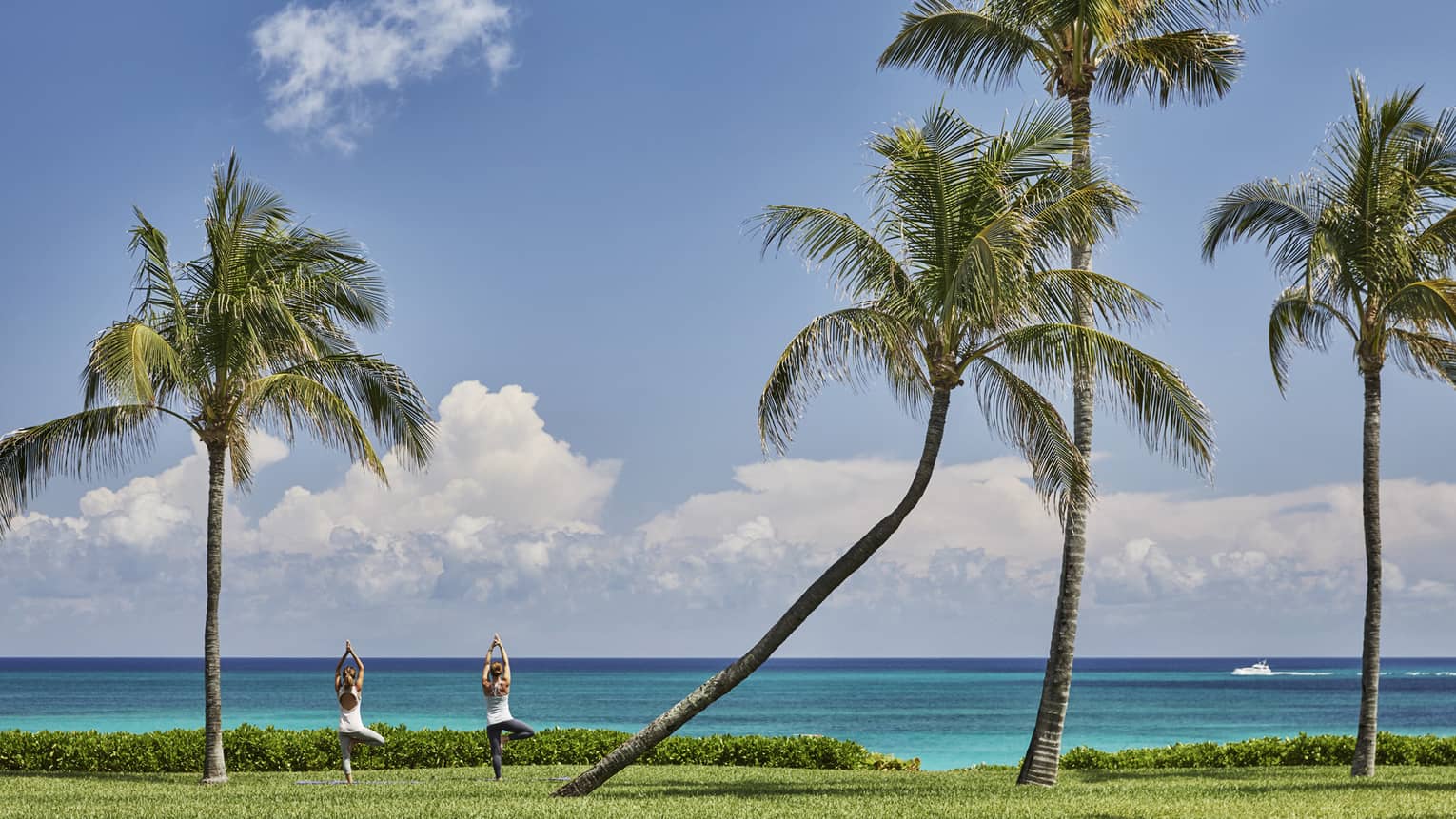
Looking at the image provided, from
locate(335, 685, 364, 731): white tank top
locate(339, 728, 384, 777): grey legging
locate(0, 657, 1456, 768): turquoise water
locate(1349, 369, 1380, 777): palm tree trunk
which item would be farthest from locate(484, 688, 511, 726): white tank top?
locate(0, 657, 1456, 768): turquoise water

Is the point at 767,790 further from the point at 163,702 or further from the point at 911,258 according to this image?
the point at 163,702

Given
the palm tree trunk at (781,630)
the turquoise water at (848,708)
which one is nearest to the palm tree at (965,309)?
the palm tree trunk at (781,630)

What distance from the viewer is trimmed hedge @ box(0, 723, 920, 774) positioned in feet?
61.9

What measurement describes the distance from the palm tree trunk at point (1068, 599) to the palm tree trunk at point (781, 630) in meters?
2.28

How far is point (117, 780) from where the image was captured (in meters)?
16.7

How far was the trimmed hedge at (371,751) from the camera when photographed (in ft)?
61.9

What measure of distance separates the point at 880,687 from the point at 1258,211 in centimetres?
7789

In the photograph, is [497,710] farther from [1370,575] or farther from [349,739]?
[1370,575]

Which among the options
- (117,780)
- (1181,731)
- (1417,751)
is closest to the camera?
(117,780)

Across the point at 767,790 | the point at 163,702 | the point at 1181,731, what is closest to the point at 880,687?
the point at 1181,731

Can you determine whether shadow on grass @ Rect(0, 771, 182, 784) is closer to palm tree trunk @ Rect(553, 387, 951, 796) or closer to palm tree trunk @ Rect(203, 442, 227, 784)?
palm tree trunk @ Rect(203, 442, 227, 784)

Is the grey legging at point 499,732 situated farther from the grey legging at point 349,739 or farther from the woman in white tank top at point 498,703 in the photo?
the grey legging at point 349,739

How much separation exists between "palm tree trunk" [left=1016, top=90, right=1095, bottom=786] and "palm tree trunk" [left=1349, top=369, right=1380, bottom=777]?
13.4 feet

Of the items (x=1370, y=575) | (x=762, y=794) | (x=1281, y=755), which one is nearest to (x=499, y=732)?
(x=762, y=794)
